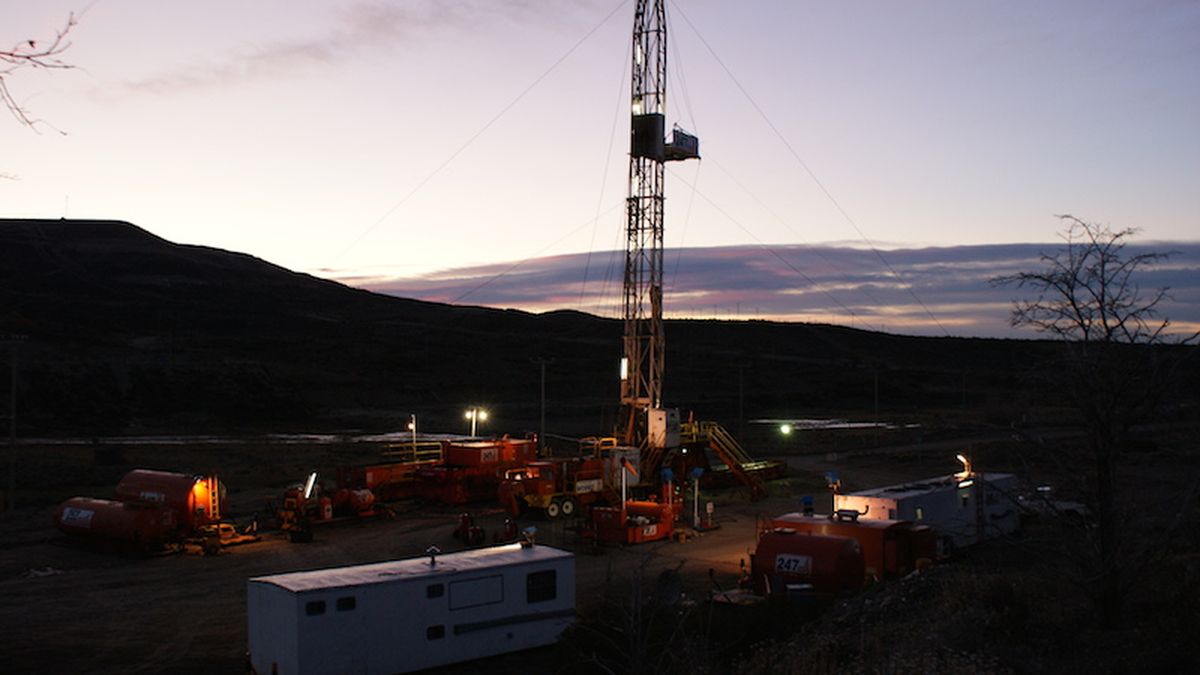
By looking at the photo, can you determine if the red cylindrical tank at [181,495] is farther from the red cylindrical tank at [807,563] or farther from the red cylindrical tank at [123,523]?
the red cylindrical tank at [807,563]

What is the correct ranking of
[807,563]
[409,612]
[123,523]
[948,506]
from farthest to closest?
[123,523]
[948,506]
[807,563]
[409,612]

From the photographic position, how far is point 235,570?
939 inches

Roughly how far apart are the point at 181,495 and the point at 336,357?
2969 inches

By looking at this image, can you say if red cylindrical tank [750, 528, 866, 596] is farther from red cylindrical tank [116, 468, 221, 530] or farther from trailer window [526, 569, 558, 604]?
red cylindrical tank [116, 468, 221, 530]

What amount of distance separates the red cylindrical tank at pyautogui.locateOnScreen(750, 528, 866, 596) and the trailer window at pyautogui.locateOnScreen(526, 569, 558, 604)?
435cm

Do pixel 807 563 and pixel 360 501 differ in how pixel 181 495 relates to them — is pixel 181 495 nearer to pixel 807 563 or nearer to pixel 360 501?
pixel 360 501

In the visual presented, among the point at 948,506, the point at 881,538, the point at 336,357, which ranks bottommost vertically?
the point at 948,506

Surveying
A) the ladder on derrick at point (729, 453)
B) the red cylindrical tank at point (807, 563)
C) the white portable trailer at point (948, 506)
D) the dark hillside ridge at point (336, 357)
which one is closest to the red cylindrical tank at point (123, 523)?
the red cylindrical tank at point (807, 563)

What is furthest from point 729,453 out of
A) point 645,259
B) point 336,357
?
point 336,357

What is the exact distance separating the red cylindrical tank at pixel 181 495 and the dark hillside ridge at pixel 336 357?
18.8 m

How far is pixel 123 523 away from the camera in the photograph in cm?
2534

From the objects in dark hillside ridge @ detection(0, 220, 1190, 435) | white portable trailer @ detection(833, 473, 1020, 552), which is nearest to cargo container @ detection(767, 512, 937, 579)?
white portable trailer @ detection(833, 473, 1020, 552)

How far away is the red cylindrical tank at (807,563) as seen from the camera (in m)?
19.0

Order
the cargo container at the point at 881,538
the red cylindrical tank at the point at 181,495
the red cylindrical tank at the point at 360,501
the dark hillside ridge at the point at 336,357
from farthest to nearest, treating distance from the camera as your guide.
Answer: the dark hillside ridge at the point at 336,357, the red cylindrical tank at the point at 360,501, the red cylindrical tank at the point at 181,495, the cargo container at the point at 881,538
